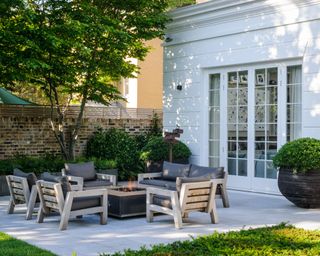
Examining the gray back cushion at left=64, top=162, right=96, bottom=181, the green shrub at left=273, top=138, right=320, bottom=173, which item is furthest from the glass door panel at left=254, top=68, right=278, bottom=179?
the gray back cushion at left=64, top=162, right=96, bottom=181

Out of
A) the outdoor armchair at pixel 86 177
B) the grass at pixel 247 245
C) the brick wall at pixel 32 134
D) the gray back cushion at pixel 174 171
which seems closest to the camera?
the grass at pixel 247 245

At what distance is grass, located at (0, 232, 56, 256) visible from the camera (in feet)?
19.7

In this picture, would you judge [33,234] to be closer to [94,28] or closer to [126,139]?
[94,28]

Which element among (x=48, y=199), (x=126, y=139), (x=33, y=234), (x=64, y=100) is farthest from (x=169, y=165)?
(x=64, y=100)

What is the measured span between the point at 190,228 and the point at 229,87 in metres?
5.42

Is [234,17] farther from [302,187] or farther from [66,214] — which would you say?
[66,214]

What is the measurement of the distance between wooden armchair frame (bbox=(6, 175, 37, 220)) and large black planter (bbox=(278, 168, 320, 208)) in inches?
181

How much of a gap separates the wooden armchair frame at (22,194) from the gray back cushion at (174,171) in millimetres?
2922

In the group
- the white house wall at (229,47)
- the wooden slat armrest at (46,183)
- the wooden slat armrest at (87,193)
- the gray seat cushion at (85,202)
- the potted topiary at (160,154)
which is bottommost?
the gray seat cushion at (85,202)

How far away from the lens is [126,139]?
51.6 feet

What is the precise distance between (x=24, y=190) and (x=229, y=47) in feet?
20.1

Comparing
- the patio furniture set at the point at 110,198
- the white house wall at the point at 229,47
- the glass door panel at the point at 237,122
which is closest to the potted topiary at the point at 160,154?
the white house wall at the point at 229,47

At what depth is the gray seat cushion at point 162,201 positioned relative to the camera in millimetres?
8086

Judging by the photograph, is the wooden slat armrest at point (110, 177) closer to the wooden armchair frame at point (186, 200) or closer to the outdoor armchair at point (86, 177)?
the outdoor armchair at point (86, 177)
